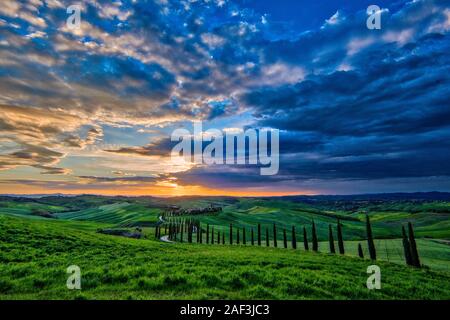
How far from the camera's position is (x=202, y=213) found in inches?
6693

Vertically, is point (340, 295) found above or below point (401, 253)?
above

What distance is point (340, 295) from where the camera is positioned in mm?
16500

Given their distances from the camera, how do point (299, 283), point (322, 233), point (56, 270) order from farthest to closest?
point (322, 233) → point (56, 270) → point (299, 283)

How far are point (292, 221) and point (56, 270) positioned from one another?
177 meters

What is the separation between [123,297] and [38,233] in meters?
38.4

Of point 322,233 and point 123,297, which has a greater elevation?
point 123,297

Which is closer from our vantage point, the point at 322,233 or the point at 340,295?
the point at 340,295
